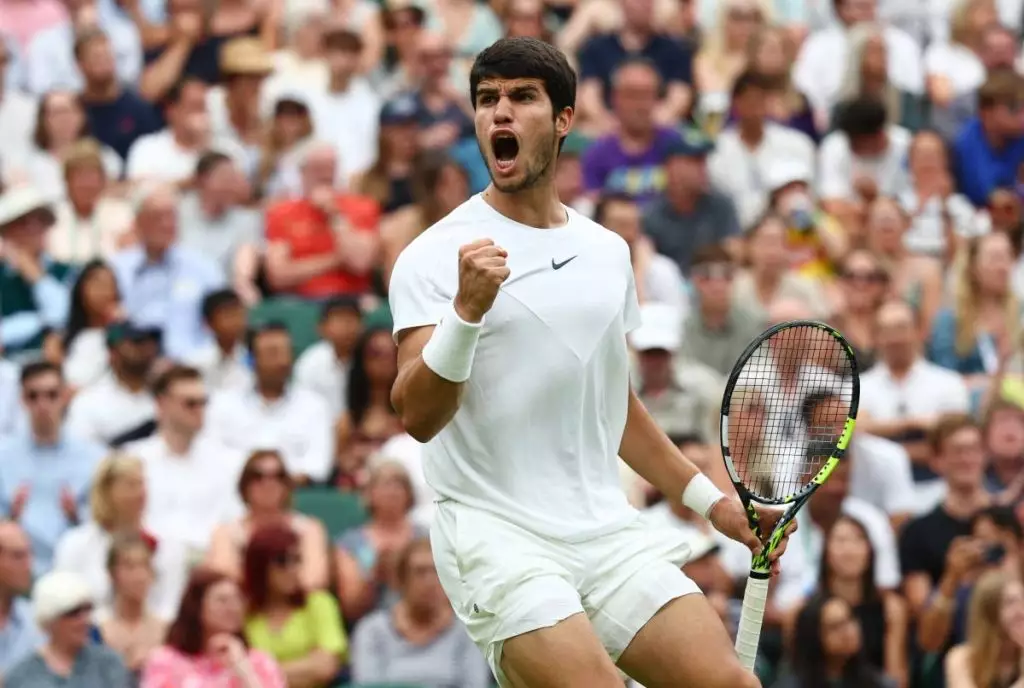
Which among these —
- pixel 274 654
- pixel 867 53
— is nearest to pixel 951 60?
pixel 867 53

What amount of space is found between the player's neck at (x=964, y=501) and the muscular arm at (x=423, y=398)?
18.1ft

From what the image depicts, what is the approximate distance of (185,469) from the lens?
10.5 meters

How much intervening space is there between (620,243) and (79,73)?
8.56 meters

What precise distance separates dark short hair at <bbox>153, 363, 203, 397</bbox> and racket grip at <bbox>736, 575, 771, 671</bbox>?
563 cm

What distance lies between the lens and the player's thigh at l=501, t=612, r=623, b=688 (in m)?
5.20

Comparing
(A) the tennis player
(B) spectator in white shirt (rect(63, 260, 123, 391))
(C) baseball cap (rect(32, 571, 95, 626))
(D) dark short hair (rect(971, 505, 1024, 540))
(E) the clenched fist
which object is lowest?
(D) dark short hair (rect(971, 505, 1024, 540))

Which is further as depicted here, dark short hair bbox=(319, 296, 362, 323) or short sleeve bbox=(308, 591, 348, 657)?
dark short hair bbox=(319, 296, 362, 323)

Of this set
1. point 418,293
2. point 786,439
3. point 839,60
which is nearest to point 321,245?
point 839,60

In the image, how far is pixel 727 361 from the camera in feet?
37.3

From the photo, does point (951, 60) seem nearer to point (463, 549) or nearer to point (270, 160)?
point (270, 160)

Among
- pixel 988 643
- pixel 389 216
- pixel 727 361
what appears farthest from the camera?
pixel 389 216

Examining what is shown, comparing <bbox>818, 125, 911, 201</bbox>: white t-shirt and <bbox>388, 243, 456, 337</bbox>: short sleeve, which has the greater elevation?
<bbox>388, 243, 456, 337</bbox>: short sleeve

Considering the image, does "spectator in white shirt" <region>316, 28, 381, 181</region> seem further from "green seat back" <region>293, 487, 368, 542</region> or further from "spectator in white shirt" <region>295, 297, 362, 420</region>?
"green seat back" <region>293, 487, 368, 542</region>

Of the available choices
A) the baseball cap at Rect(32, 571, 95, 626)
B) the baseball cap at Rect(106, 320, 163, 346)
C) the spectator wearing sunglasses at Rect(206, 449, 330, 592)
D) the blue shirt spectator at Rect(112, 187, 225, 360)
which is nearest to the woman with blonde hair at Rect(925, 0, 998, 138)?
the blue shirt spectator at Rect(112, 187, 225, 360)
